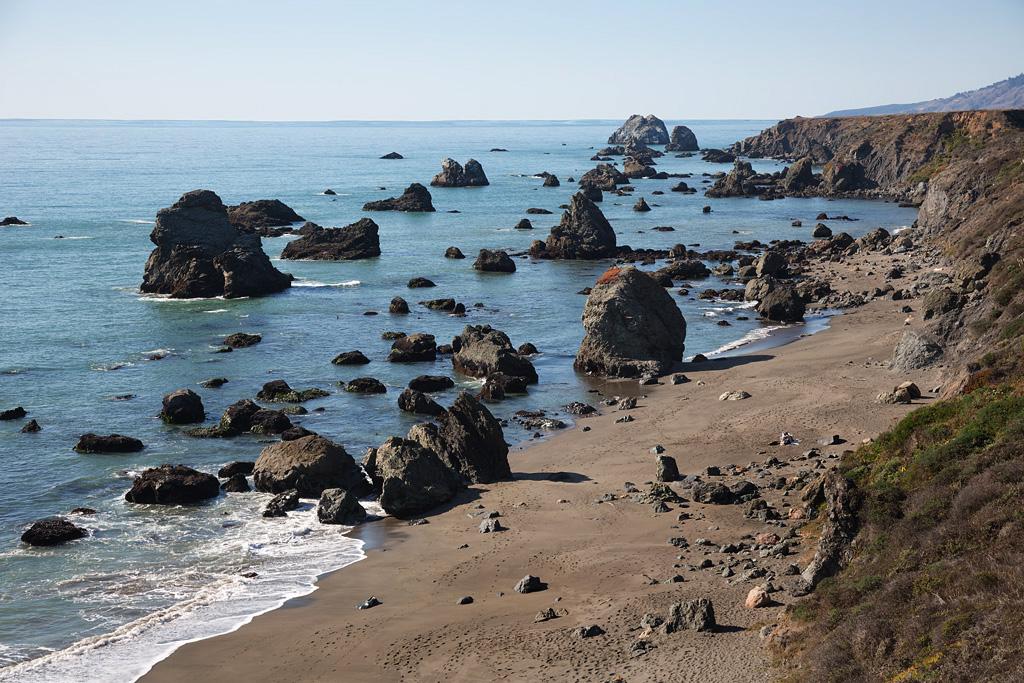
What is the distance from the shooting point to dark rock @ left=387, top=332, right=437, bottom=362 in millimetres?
60500

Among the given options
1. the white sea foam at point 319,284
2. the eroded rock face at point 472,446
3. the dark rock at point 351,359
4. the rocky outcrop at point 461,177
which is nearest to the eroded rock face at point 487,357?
the dark rock at point 351,359

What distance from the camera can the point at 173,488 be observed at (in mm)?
37500

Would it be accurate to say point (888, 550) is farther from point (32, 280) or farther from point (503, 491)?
point (32, 280)

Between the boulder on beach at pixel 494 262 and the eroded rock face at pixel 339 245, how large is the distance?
A: 16243 mm

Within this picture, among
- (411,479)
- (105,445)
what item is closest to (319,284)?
(105,445)

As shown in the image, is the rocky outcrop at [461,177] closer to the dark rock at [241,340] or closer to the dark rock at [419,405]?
the dark rock at [241,340]

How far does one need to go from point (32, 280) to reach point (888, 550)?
85424 mm

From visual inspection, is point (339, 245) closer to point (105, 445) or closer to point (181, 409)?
point (181, 409)

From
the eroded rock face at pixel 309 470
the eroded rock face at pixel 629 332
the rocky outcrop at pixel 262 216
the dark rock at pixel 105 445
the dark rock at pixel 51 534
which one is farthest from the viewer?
the rocky outcrop at pixel 262 216

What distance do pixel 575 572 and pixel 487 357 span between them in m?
27.5

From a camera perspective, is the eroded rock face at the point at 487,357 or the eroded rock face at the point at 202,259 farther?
the eroded rock face at the point at 202,259

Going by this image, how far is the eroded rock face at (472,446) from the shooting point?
39125 mm

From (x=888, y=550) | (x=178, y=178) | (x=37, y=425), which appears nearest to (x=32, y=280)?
(x=37, y=425)

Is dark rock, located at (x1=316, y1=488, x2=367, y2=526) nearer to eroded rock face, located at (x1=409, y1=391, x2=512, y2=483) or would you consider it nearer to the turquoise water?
the turquoise water
